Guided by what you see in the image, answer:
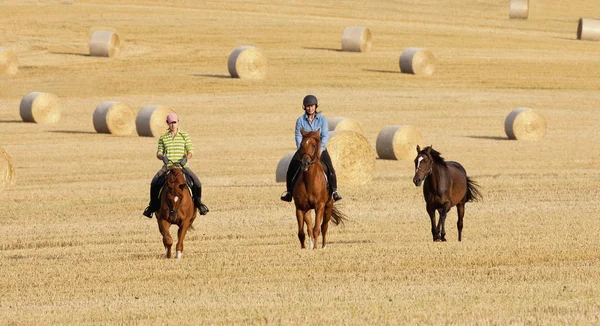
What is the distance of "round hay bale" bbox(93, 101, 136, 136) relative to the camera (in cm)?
4019

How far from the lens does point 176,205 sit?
55.1ft

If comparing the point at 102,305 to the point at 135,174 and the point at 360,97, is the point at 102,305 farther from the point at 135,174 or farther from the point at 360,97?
the point at 360,97

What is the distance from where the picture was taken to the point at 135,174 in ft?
101

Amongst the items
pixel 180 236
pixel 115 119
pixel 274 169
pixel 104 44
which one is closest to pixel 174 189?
pixel 180 236

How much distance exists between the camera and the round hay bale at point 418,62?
54.6m

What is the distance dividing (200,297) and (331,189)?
4.65 meters

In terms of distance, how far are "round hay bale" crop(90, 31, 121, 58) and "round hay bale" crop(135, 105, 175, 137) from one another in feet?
59.6

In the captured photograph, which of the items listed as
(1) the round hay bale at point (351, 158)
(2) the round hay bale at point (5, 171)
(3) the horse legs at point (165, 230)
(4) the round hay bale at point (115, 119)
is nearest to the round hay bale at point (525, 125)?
(1) the round hay bale at point (351, 158)

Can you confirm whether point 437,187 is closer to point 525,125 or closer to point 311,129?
point 311,129

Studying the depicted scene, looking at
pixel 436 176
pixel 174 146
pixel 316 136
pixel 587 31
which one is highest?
pixel 587 31

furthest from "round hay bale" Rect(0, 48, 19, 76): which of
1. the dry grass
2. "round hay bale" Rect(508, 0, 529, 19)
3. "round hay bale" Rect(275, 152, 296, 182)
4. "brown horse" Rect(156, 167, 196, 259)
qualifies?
"brown horse" Rect(156, 167, 196, 259)

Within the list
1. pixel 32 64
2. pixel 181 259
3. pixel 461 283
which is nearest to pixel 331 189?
pixel 181 259

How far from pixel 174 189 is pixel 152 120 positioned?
2273 centimetres

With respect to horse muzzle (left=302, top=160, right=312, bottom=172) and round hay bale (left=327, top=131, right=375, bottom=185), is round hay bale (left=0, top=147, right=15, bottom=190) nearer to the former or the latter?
round hay bale (left=327, top=131, right=375, bottom=185)
